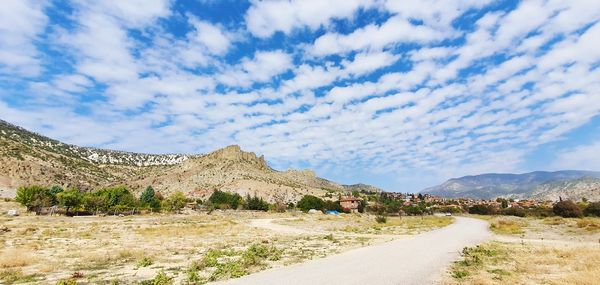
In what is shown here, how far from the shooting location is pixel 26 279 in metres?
16.9

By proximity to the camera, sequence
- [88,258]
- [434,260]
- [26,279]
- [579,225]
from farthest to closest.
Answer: [579,225] → [88,258] → [434,260] → [26,279]

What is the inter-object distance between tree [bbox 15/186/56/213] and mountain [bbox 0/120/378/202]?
36.5 m

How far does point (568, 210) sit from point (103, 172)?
165100mm

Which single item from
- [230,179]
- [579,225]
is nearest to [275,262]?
[579,225]

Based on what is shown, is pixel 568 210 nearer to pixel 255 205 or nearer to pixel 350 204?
pixel 350 204

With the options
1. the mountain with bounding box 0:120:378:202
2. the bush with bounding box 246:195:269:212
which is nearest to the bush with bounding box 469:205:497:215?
the mountain with bounding box 0:120:378:202

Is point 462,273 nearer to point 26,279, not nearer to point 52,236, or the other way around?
point 26,279

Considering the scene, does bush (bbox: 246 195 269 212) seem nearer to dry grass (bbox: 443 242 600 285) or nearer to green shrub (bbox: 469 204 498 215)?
green shrub (bbox: 469 204 498 215)

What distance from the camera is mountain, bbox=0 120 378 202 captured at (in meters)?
127

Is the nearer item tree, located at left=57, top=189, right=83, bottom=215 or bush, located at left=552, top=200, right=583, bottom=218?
bush, located at left=552, top=200, right=583, bottom=218

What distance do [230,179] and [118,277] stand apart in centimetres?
15453

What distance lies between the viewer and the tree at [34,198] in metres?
81.6

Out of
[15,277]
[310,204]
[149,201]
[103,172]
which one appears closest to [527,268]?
[15,277]

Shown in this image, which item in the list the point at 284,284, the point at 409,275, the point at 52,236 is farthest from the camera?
the point at 52,236
